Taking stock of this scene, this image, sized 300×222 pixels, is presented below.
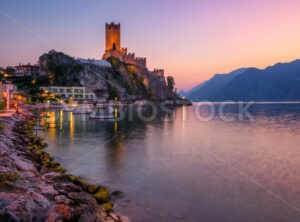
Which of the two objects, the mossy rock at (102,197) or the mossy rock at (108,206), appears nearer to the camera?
the mossy rock at (108,206)

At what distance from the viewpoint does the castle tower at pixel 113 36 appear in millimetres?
171875

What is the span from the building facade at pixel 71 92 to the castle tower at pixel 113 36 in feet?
204

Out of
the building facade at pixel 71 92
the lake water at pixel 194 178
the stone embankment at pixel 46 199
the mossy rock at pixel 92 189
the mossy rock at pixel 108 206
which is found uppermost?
the building facade at pixel 71 92

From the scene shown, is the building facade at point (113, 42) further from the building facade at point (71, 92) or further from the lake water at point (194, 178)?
the lake water at point (194, 178)

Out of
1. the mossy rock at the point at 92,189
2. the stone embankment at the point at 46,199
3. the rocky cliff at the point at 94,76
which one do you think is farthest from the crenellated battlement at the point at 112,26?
the mossy rock at the point at 92,189

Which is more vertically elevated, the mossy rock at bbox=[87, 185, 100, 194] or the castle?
the castle

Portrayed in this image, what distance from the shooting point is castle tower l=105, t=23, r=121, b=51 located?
564ft

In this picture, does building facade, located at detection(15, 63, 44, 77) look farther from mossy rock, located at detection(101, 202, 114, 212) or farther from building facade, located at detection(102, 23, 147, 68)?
mossy rock, located at detection(101, 202, 114, 212)

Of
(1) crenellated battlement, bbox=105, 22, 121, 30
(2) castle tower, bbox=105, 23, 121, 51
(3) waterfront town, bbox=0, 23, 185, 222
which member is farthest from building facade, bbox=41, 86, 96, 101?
(1) crenellated battlement, bbox=105, 22, 121, 30

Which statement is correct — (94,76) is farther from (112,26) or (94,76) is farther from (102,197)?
(102,197)

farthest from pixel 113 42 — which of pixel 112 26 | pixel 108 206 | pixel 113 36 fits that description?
pixel 108 206

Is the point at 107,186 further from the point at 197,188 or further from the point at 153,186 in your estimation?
the point at 197,188

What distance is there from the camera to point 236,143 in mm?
29328

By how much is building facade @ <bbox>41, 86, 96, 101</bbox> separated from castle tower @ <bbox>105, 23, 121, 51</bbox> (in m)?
62.1
